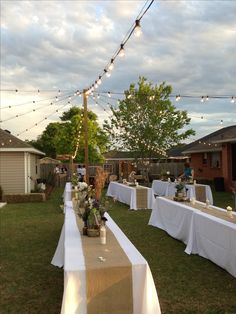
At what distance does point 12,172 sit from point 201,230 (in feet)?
47.9

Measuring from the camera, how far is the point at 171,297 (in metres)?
5.62

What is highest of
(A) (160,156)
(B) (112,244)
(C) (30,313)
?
(A) (160,156)

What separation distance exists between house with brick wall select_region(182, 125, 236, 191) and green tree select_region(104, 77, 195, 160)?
7.83 ft

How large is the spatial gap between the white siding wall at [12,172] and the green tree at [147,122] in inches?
351

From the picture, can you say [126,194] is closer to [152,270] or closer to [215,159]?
[152,270]

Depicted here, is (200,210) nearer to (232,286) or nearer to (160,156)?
(232,286)

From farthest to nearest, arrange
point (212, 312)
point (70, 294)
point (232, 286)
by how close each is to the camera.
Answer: point (232, 286)
point (212, 312)
point (70, 294)

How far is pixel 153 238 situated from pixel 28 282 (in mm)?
4030

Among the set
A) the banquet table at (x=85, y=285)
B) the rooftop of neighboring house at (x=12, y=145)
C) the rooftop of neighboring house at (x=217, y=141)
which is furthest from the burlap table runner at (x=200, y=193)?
the banquet table at (x=85, y=285)

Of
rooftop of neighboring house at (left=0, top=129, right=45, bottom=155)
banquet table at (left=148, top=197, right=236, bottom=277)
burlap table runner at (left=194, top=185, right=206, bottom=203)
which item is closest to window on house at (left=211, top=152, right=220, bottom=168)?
burlap table runner at (left=194, top=185, right=206, bottom=203)

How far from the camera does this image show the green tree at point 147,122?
1070 inches

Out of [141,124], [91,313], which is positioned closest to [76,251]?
[91,313]

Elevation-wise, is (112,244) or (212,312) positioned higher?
(112,244)

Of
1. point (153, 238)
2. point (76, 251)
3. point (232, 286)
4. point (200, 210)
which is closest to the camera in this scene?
point (76, 251)
